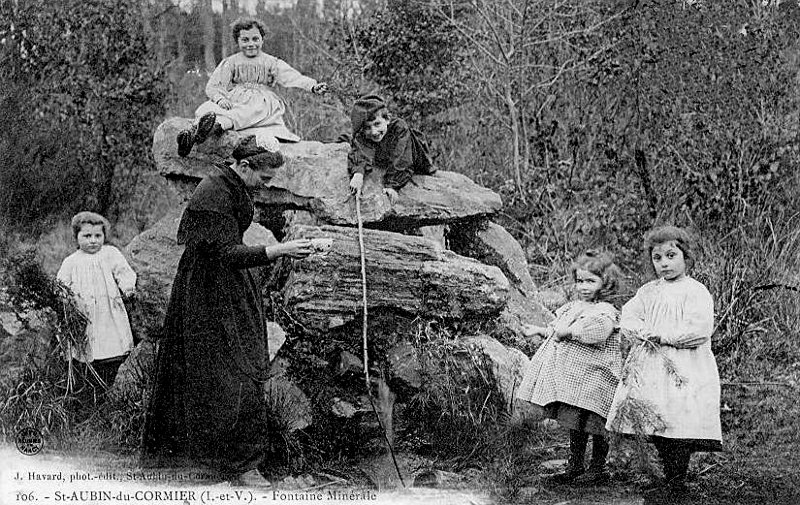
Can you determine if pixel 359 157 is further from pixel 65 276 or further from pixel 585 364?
pixel 585 364

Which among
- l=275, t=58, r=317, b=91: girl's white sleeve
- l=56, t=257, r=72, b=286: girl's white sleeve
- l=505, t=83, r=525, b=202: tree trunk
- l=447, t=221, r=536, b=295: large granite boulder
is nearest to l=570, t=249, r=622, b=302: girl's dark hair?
l=447, t=221, r=536, b=295: large granite boulder

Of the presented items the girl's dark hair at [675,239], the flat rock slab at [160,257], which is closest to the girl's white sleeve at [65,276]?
the flat rock slab at [160,257]

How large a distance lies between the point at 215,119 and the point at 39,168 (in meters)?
2.10

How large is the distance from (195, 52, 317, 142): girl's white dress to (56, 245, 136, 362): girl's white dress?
117 cm

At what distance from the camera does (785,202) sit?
20.1ft

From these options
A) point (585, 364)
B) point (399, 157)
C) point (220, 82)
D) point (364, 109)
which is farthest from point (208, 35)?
point (585, 364)

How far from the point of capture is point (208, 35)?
7.25 meters

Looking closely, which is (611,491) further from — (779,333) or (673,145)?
(673,145)

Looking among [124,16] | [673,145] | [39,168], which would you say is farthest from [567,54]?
[39,168]

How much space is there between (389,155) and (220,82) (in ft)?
4.05

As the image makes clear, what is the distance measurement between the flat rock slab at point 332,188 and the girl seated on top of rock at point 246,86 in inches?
4.9

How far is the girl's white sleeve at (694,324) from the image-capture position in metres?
4.09

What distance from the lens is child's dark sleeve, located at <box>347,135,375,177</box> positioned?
18.0ft

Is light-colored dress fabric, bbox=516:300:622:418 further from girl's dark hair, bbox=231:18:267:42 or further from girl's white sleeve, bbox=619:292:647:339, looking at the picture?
girl's dark hair, bbox=231:18:267:42
